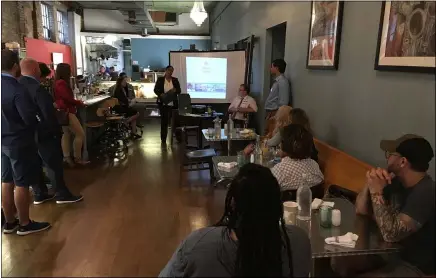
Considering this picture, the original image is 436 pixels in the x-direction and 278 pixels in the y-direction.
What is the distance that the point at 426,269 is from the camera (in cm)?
100

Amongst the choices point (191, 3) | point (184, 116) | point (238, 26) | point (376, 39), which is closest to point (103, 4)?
point (191, 3)

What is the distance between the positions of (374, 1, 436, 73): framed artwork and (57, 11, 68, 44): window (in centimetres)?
723

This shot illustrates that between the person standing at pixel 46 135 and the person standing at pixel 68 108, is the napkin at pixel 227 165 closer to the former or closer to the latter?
the person standing at pixel 46 135

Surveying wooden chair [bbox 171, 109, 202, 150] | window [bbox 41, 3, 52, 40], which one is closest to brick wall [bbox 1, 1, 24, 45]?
window [bbox 41, 3, 52, 40]

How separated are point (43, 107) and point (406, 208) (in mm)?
2312

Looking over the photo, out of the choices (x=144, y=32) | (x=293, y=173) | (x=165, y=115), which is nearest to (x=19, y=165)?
(x=293, y=173)

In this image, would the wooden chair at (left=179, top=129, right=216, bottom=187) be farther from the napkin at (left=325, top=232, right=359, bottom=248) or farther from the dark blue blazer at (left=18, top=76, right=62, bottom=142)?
the napkin at (left=325, top=232, right=359, bottom=248)

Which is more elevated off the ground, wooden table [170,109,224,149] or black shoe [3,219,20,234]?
wooden table [170,109,224,149]

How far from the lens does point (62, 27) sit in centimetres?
774

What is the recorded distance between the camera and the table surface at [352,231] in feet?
4.05

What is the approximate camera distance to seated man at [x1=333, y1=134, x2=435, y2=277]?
105cm

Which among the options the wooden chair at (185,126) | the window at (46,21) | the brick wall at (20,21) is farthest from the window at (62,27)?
the wooden chair at (185,126)

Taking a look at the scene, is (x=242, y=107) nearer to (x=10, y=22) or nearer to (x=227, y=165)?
(x=227, y=165)

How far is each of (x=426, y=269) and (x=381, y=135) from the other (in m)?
0.98
